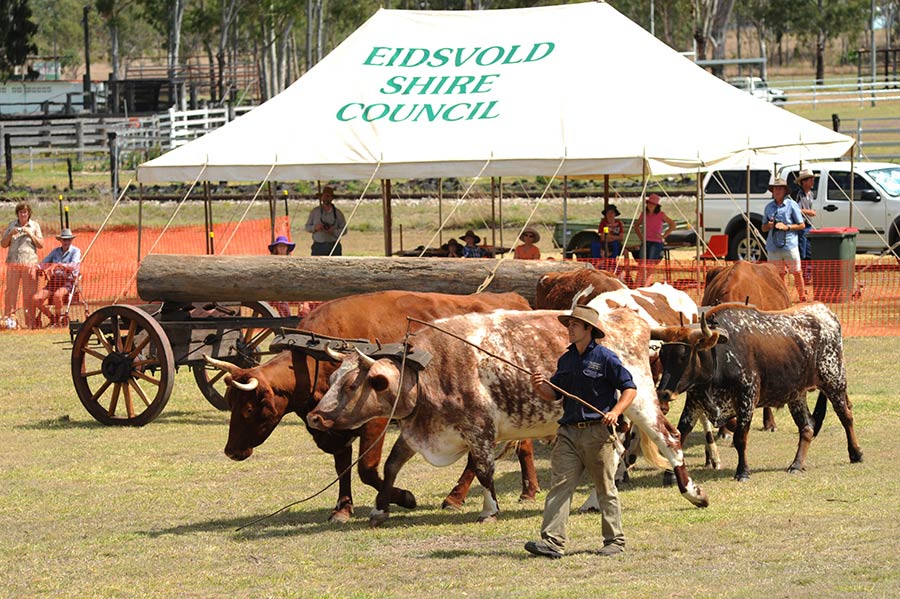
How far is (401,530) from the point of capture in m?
9.44

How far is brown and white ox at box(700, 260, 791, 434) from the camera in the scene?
Result: 1307 centimetres

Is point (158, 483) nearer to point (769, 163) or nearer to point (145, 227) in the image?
point (769, 163)

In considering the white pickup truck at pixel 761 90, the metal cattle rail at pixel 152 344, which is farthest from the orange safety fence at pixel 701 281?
the white pickup truck at pixel 761 90

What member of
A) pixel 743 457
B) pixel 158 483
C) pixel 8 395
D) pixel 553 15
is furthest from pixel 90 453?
pixel 553 15

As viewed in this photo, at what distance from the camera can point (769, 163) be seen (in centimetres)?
2684

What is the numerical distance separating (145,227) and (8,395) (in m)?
18.3

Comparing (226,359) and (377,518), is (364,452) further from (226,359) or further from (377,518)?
(226,359)

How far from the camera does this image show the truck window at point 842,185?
89.9ft

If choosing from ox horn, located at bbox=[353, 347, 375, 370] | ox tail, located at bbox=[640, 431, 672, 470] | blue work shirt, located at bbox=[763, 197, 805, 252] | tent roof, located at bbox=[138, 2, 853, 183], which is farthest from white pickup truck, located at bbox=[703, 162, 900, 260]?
ox horn, located at bbox=[353, 347, 375, 370]

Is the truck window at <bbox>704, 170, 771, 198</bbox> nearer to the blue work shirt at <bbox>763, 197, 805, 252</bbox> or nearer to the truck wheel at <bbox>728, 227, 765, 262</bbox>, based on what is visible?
the truck wheel at <bbox>728, 227, 765, 262</bbox>

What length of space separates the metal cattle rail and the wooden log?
28cm

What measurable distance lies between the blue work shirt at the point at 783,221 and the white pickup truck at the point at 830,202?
5.33m

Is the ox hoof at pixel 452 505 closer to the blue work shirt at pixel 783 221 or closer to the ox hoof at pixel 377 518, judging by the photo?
the ox hoof at pixel 377 518

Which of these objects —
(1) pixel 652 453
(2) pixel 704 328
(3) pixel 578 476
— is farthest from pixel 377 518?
(2) pixel 704 328
